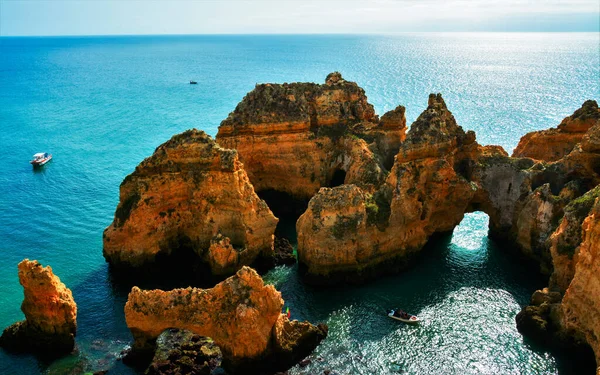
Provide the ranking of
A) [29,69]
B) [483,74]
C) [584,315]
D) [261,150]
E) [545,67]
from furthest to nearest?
[29,69], [545,67], [483,74], [261,150], [584,315]

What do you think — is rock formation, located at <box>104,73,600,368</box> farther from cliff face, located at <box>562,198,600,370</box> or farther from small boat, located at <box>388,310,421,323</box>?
small boat, located at <box>388,310,421,323</box>

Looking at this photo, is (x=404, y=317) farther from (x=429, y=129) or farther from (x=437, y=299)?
(x=429, y=129)

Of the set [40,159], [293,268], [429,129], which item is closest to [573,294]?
[429,129]

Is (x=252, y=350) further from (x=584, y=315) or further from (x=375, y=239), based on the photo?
(x=584, y=315)

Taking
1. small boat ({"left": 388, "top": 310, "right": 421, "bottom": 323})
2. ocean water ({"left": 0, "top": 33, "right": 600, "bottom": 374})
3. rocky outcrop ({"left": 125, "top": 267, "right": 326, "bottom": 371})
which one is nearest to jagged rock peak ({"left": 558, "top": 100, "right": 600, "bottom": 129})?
ocean water ({"left": 0, "top": 33, "right": 600, "bottom": 374})

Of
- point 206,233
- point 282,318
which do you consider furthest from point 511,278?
point 206,233
